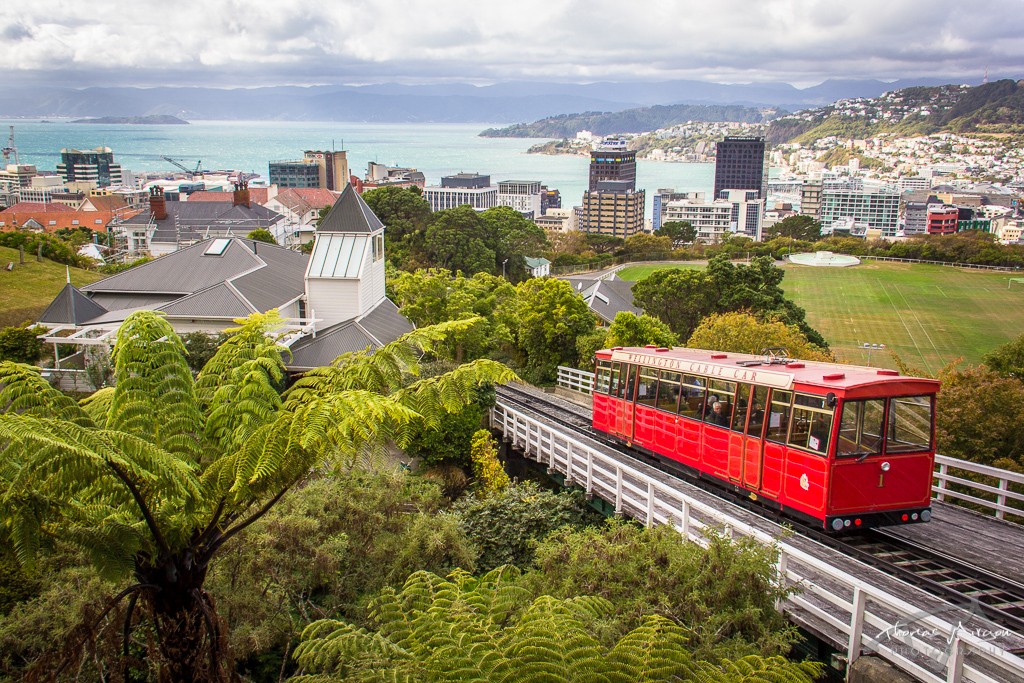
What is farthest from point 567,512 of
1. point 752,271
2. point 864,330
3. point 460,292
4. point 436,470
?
point 864,330

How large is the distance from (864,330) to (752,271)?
18.1 meters

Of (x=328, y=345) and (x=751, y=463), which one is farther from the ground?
(x=751, y=463)

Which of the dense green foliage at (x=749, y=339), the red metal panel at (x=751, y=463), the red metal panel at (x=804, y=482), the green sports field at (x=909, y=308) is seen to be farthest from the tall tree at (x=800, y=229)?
the red metal panel at (x=804, y=482)

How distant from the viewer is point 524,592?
27.2ft

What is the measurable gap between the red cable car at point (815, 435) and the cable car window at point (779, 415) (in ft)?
0.05

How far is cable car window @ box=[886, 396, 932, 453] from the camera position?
1089 cm

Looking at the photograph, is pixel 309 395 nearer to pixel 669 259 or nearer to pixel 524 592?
pixel 524 592

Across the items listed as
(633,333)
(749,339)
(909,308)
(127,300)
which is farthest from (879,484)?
(909,308)

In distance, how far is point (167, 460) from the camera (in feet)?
24.0

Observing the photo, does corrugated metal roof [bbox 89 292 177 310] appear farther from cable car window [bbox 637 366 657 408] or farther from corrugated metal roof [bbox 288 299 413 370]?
cable car window [bbox 637 366 657 408]

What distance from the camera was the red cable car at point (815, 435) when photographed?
1078 centimetres

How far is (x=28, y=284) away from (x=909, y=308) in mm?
65332

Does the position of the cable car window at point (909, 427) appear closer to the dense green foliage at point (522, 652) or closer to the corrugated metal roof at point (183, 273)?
the dense green foliage at point (522, 652)

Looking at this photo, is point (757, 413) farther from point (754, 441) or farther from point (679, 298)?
point (679, 298)
